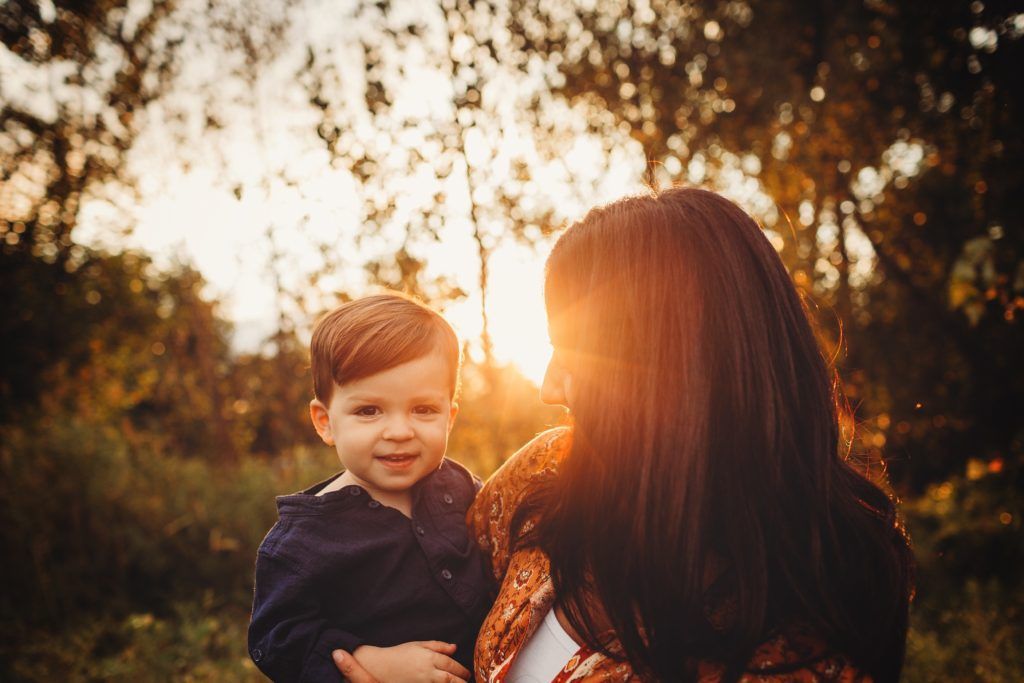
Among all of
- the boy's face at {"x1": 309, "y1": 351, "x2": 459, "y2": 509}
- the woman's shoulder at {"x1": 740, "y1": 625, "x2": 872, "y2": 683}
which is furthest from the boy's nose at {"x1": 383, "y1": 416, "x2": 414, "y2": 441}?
the woman's shoulder at {"x1": 740, "y1": 625, "x2": 872, "y2": 683}

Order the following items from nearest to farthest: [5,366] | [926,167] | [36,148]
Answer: [36,148]
[926,167]
[5,366]

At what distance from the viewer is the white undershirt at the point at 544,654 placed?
1514 millimetres

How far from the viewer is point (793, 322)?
A: 1.41 metres

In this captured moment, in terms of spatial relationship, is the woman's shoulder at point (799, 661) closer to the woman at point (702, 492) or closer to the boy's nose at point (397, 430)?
the woman at point (702, 492)

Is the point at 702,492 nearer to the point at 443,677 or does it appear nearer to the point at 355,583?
the point at 443,677

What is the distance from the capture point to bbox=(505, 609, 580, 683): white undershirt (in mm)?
1514

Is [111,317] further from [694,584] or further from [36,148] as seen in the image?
[694,584]

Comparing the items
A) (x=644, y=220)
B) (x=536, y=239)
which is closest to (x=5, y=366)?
(x=536, y=239)

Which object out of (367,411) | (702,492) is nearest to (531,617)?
(702,492)

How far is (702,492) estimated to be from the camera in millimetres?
1365

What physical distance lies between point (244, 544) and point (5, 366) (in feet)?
18.5

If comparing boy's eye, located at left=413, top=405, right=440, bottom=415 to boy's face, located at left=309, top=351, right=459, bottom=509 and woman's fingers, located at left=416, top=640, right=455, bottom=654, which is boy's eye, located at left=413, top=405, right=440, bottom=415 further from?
woman's fingers, located at left=416, top=640, right=455, bottom=654

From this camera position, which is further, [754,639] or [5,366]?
[5,366]

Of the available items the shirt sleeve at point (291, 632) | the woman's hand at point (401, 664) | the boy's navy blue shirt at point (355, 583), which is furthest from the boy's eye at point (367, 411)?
the woman's hand at point (401, 664)
